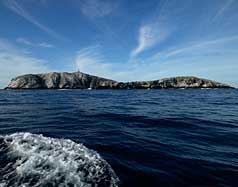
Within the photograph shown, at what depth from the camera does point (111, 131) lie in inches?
478

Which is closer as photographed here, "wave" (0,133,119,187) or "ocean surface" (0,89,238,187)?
"wave" (0,133,119,187)

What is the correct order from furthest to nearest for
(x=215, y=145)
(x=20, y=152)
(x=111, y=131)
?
(x=111, y=131), (x=215, y=145), (x=20, y=152)

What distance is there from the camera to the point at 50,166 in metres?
5.83

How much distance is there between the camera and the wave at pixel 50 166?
16.7 feet

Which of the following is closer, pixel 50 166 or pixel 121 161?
pixel 50 166

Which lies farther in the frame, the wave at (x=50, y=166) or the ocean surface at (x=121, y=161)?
the ocean surface at (x=121, y=161)

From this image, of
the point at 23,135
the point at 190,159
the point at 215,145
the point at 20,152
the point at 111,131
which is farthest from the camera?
the point at 111,131

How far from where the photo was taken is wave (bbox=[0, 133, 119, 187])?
16.7 ft

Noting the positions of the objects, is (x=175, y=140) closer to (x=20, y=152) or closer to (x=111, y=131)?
(x=111, y=131)

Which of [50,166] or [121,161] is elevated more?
[50,166]

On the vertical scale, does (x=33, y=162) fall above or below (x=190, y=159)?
above

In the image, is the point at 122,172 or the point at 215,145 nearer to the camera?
the point at 122,172

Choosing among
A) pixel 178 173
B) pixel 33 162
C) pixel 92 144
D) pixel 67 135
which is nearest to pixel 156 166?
pixel 178 173

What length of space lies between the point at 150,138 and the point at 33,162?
21.1 feet
